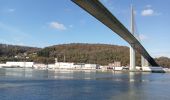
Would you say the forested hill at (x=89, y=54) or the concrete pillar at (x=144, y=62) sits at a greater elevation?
the forested hill at (x=89, y=54)

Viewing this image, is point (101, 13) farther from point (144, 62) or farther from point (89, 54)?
point (89, 54)

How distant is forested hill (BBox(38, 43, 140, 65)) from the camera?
95.8 meters

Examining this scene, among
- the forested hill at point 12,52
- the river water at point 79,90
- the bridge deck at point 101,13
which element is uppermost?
the forested hill at point 12,52

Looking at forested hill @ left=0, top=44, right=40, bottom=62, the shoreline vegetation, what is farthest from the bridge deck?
forested hill @ left=0, top=44, right=40, bottom=62

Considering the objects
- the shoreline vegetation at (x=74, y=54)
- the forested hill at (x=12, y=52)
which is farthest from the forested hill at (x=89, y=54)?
the forested hill at (x=12, y=52)

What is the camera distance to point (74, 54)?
10181 cm

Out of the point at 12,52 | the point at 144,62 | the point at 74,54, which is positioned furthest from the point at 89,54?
the point at 144,62

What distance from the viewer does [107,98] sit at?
56.9 ft

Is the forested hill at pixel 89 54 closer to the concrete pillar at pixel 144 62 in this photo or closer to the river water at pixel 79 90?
Result: the concrete pillar at pixel 144 62

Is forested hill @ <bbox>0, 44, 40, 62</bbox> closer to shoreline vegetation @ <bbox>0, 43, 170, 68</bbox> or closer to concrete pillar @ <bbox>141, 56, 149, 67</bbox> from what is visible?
shoreline vegetation @ <bbox>0, 43, 170, 68</bbox>

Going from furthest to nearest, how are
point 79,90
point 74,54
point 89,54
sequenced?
1. point 74,54
2. point 89,54
3. point 79,90

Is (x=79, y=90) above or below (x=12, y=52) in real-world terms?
below

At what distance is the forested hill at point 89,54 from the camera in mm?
95750

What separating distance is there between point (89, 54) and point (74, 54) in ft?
15.5
